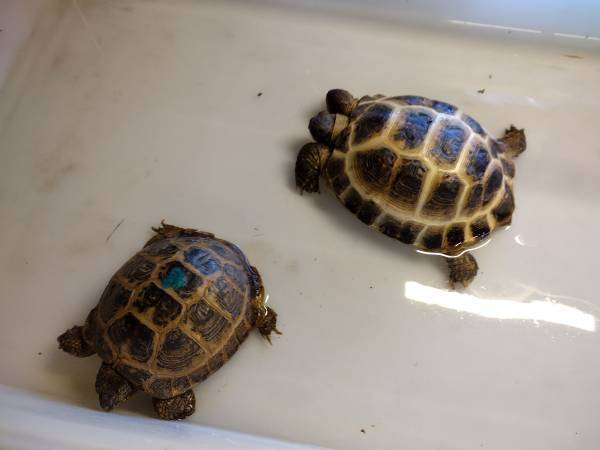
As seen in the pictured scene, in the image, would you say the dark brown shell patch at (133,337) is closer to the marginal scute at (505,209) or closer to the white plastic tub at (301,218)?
the white plastic tub at (301,218)

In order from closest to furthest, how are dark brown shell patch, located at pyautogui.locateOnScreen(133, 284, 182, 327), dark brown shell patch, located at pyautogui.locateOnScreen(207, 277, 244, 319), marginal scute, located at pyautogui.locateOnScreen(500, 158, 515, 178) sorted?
dark brown shell patch, located at pyautogui.locateOnScreen(133, 284, 182, 327) → dark brown shell patch, located at pyautogui.locateOnScreen(207, 277, 244, 319) → marginal scute, located at pyautogui.locateOnScreen(500, 158, 515, 178)

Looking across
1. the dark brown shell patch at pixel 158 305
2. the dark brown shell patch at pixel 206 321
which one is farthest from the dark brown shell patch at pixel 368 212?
the dark brown shell patch at pixel 158 305

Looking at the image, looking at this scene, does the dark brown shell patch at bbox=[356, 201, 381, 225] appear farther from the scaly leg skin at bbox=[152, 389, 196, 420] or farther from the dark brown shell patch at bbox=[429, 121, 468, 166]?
the scaly leg skin at bbox=[152, 389, 196, 420]

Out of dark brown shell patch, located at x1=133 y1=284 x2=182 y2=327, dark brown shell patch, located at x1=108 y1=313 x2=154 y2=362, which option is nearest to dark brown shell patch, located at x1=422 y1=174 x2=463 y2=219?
dark brown shell patch, located at x1=133 y1=284 x2=182 y2=327

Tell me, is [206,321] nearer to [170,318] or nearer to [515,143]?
[170,318]

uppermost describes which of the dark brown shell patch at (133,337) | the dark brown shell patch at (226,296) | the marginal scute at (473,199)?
the marginal scute at (473,199)

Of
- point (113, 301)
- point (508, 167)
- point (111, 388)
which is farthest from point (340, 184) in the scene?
point (111, 388)

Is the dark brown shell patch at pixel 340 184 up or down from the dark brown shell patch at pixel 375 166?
down
